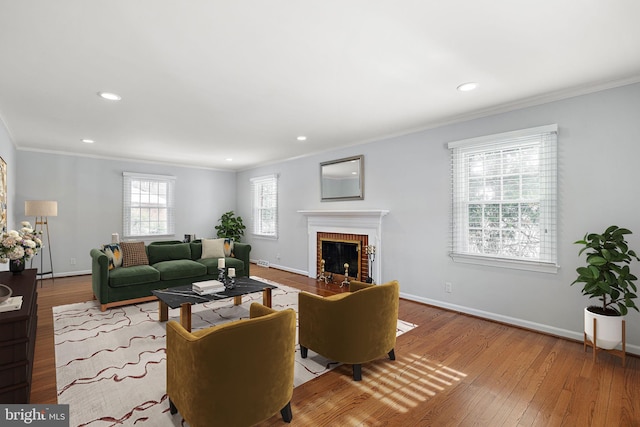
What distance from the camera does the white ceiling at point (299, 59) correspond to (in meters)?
1.88

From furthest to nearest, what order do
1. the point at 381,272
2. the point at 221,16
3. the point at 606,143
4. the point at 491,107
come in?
the point at 381,272 → the point at 491,107 → the point at 606,143 → the point at 221,16

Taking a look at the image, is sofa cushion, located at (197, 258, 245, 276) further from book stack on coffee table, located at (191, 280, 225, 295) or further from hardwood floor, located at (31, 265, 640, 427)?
hardwood floor, located at (31, 265, 640, 427)

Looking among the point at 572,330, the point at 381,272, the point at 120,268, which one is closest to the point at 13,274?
the point at 120,268

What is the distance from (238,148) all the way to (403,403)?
4832 millimetres

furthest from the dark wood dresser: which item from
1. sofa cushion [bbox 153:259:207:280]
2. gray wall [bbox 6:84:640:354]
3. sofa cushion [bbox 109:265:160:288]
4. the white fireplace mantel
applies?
the white fireplace mantel

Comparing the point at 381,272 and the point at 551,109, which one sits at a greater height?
the point at 551,109

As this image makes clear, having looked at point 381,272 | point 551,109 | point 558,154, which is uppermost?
point 551,109

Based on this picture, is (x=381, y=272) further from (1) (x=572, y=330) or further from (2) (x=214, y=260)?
(2) (x=214, y=260)

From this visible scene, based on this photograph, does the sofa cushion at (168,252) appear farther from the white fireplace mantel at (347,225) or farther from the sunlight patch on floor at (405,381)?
the sunlight patch on floor at (405,381)

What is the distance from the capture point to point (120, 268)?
4453 millimetres

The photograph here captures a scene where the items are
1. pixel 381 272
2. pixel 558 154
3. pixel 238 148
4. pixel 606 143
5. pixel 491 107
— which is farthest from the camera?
pixel 238 148

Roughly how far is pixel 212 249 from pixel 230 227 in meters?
2.27

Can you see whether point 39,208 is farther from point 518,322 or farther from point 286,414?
point 518,322

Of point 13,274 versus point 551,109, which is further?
point 551,109
